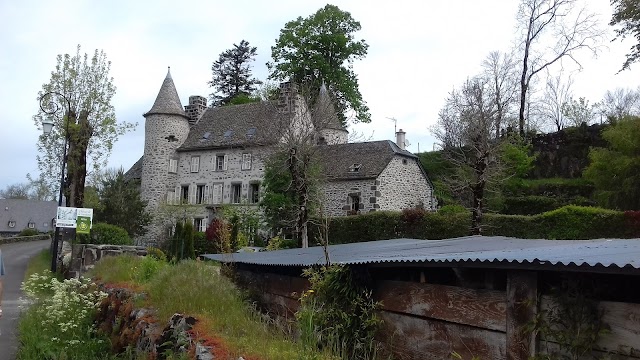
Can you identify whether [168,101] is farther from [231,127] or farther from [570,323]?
[570,323]

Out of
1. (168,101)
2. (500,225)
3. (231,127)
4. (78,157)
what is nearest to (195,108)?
(168,101)

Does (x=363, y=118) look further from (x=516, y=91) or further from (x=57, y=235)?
(x=57, y=235)

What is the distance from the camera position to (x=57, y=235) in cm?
2216

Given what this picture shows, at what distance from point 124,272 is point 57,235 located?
30.4 feet

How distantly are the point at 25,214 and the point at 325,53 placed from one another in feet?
152

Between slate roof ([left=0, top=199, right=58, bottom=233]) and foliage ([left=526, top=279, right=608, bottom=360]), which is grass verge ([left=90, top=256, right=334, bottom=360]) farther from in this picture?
slate roof ([left=0, top=199, right=58, bottom=233])

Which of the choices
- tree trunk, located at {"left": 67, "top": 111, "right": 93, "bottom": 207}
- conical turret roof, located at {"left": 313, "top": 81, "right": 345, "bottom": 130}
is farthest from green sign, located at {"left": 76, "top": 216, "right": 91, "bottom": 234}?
conical turret roof, located at {"left": 313, "top": 81, "right": 345, "bottom": 130}

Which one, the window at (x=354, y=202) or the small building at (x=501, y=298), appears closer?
the small building at (x=501, y=298)

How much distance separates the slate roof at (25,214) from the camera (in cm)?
6869

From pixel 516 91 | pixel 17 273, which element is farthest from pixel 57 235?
pixel 516 91

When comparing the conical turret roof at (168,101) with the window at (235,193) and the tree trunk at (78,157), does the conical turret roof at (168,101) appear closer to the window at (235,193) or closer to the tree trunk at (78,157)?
the window at (235,193)

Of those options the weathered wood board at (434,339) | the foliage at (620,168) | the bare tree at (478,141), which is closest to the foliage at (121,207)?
the bare tree at (478,141)

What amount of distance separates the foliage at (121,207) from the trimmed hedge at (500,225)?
41.2 ft

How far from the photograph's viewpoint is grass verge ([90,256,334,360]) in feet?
19.1
